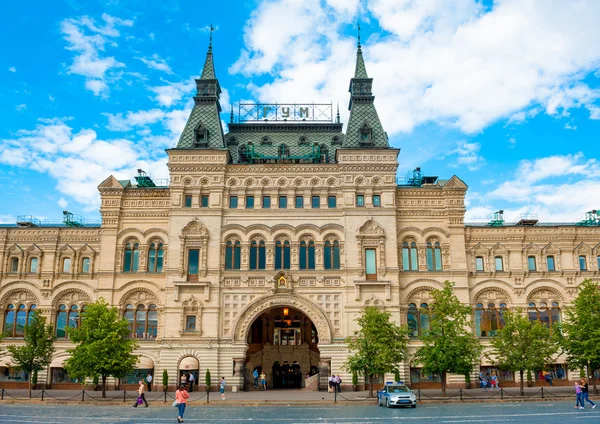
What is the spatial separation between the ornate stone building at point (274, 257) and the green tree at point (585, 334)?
798 cm

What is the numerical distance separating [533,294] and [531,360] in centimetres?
1235

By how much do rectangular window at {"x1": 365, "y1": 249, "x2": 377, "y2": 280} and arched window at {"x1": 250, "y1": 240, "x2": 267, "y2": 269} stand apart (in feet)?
31.3

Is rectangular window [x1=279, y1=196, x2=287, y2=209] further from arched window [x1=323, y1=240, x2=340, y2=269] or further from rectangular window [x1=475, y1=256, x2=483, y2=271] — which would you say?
rectangular window [x1=475, y1=256, x2=483, y2=271]

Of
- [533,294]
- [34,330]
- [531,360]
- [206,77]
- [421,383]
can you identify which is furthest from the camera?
[206,77]

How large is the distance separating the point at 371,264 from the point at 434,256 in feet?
20.9

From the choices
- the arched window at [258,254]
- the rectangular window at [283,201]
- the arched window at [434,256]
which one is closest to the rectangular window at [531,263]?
the arched window at [434,256]

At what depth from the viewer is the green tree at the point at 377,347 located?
4394cm

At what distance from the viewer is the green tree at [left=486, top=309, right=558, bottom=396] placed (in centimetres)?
4400

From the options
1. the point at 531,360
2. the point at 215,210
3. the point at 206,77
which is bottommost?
the point at 531,360

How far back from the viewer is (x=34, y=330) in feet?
157

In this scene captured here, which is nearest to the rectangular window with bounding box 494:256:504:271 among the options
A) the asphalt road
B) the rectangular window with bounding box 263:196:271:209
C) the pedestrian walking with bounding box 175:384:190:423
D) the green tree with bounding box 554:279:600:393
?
the green tree with bounding box 554:279:600:393

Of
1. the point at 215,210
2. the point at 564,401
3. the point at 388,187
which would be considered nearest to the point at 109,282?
the point at 215,210

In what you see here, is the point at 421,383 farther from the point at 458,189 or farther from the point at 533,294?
the point at 458,189

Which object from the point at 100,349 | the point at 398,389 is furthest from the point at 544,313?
the point at 100,349
